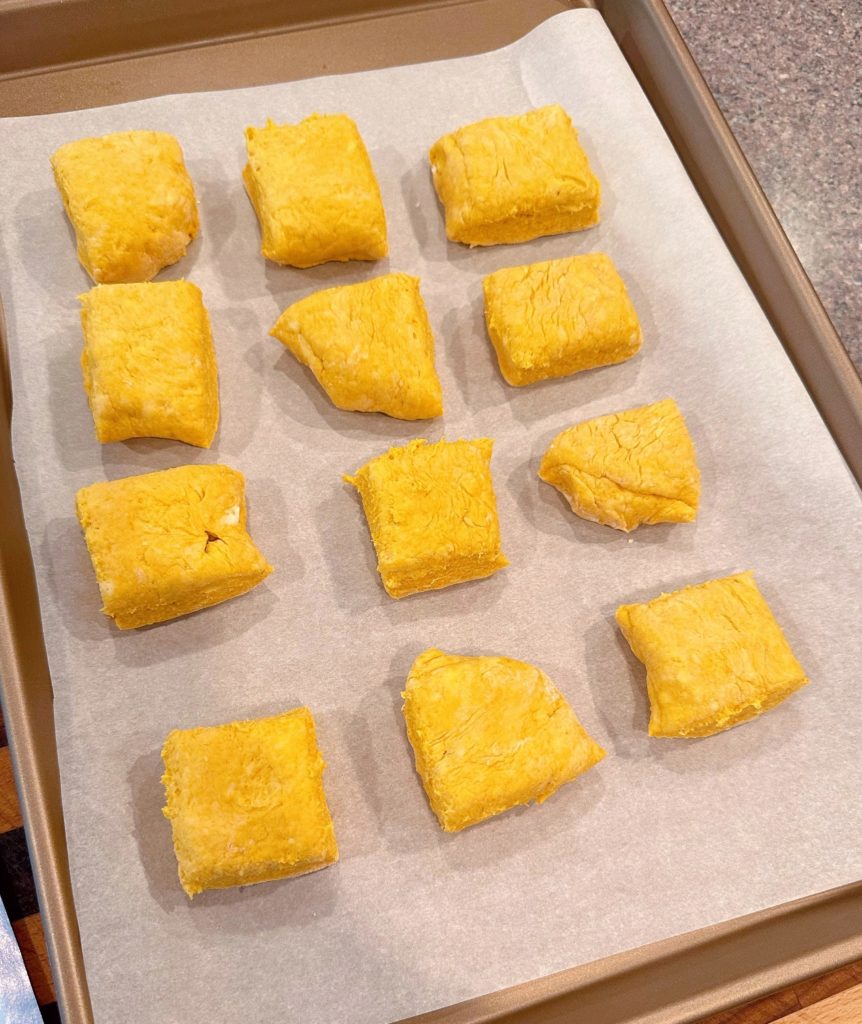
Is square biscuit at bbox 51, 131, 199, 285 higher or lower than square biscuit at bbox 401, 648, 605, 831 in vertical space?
higher

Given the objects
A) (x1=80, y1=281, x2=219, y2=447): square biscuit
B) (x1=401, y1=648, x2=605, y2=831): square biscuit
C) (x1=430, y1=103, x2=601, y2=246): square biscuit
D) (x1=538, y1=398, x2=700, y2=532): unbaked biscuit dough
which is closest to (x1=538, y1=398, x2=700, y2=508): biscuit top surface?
(x1=538, y1=398, x2=700, y2=532): unbaked biscuit dough

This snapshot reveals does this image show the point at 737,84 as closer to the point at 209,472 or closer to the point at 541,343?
the point at 541,343

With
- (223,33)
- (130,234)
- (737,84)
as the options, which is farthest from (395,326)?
(737,84)

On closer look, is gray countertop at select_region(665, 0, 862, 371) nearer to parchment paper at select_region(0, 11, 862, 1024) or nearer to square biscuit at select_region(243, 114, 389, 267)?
parchment paper at select_region(0, 11, 862, 1024)

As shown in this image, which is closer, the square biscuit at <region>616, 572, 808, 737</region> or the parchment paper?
the parchment paper

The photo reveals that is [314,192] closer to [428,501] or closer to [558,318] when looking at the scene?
[558,318]

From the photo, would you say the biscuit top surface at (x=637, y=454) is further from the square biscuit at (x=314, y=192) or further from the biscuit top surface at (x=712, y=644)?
the square biscuit at (x=314, y=192)

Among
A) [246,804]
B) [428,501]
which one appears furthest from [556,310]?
[246,804]
